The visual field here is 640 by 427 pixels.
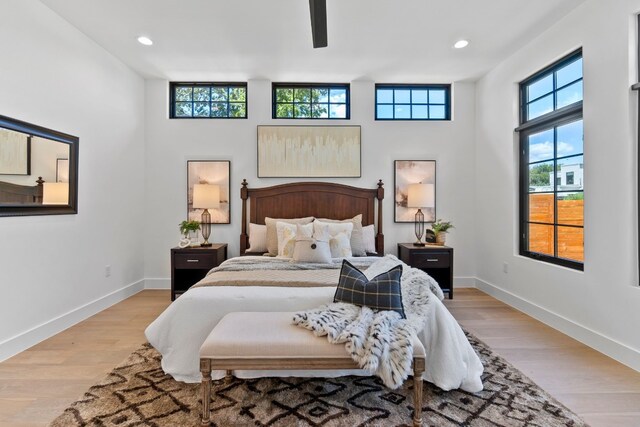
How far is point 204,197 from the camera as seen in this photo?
409 cm

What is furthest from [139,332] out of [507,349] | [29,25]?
[507,349]

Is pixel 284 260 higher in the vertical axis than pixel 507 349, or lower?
higher

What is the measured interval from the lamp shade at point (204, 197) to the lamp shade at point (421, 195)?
8.31 feet

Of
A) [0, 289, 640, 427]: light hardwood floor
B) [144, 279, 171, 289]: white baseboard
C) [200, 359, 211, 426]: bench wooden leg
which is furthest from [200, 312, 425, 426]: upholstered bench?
[144, 279, 171, 289]: white baseboard

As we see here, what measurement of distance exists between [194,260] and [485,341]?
3.18 meters

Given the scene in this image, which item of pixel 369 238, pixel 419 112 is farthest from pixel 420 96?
pixel 369 238

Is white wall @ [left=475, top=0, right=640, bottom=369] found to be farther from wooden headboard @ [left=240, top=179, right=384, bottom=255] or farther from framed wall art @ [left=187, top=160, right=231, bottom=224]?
framed wall art @ [left=187, top=160, right=231, bottom=224]

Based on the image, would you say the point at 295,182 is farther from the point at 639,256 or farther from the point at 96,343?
the point at 639,256

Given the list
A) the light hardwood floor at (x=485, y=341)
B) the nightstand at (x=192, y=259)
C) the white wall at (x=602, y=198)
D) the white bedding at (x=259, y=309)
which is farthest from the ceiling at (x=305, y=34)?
the light hardwood floor at (x=485, y=341)

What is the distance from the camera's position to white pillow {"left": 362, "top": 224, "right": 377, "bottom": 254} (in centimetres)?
397

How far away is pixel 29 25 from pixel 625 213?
4971 mm

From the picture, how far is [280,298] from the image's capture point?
2199 mm

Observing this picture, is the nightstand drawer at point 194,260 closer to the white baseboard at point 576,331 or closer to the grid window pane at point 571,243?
the white baseboard at point 576,331

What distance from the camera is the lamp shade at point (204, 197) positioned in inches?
161
